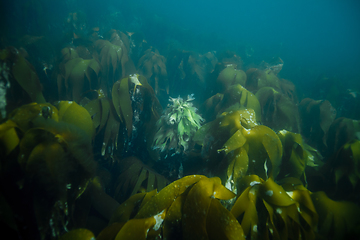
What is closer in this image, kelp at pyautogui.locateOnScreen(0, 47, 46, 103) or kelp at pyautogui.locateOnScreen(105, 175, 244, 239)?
kelp at pyautogui.locateOnScreen(105, 175, 244, 239)

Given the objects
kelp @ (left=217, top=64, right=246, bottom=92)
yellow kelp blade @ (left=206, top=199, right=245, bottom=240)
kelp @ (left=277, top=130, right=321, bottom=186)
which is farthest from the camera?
kelp @ (left=217, top=64, right=246, bottom=92)

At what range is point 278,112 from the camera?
1.69m

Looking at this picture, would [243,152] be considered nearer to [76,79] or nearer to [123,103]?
[123,103]

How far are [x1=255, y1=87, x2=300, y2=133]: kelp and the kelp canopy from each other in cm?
1

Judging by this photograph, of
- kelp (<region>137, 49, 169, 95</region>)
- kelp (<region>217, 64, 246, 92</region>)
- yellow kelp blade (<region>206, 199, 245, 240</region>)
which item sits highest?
kelp (<region>217, 64, 246, 92</region>)

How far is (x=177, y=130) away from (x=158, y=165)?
0.45 m

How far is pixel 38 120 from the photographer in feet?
2.51

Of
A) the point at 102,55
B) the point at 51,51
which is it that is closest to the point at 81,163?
the point at 102,55

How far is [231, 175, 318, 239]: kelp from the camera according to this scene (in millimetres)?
699

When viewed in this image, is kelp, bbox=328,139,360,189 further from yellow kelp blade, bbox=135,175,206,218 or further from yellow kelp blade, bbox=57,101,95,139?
yellow kelp blade, bbox=57,101,95,139

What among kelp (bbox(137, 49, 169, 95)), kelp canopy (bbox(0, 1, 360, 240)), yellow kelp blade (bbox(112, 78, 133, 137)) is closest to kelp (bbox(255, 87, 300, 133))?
kelp canopy (bbox(0, 1, 360, 240))

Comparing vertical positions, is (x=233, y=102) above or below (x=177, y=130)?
above

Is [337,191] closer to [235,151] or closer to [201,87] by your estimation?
[235,151]

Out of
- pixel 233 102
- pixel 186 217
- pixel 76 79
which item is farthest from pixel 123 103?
pixel 233 102
